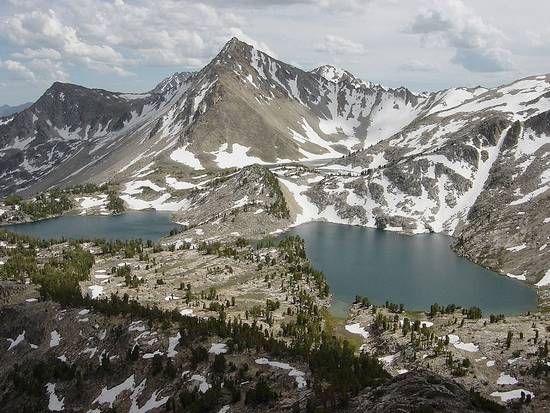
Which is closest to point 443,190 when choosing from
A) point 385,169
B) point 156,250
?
point 385,169

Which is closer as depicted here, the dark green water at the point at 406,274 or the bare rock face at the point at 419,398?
the bare rock face at the point at 419,398

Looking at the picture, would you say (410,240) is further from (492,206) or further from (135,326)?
(135,326)

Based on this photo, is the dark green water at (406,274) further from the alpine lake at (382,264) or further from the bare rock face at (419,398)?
the bare rock face at (419,398)

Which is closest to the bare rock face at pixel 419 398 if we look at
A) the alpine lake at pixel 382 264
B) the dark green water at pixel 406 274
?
the alpine lake at pixel 382 264

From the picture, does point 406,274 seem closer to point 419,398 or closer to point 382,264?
point 382,264

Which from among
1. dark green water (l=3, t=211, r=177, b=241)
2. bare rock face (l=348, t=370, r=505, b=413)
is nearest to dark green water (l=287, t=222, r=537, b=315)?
dark green water (l=3, t=211, r=177, b=241)

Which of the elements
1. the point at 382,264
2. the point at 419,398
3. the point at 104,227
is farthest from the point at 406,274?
the point at 104,227
